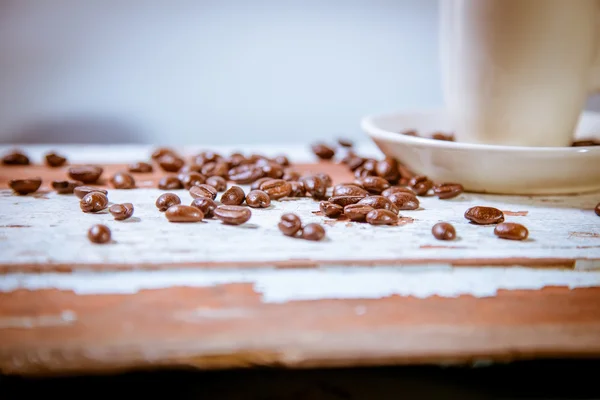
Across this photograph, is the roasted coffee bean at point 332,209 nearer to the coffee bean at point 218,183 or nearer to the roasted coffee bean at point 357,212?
the roasted coffee bean at point 357,212

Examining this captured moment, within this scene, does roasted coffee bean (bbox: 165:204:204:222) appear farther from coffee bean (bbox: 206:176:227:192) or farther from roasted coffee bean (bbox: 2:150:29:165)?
roasted coffee bean (bbox: 2:150:29:165)

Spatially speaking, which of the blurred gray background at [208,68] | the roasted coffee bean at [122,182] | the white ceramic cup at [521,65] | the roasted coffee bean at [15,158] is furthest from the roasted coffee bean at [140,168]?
the blurred gray background at [208,68]

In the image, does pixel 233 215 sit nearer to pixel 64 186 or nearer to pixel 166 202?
pixel 166 202

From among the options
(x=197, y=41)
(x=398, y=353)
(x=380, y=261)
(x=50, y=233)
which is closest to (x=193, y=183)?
(x=50, y=233)

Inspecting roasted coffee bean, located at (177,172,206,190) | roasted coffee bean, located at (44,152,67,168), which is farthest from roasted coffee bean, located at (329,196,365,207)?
roasted coffee bean, located at (44,152,67,168)

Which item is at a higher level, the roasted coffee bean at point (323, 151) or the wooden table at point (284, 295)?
the wooden table at point (284, 295)

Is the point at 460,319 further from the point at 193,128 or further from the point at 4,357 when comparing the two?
the point at 193,128

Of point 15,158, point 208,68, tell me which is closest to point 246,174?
point 15,158
